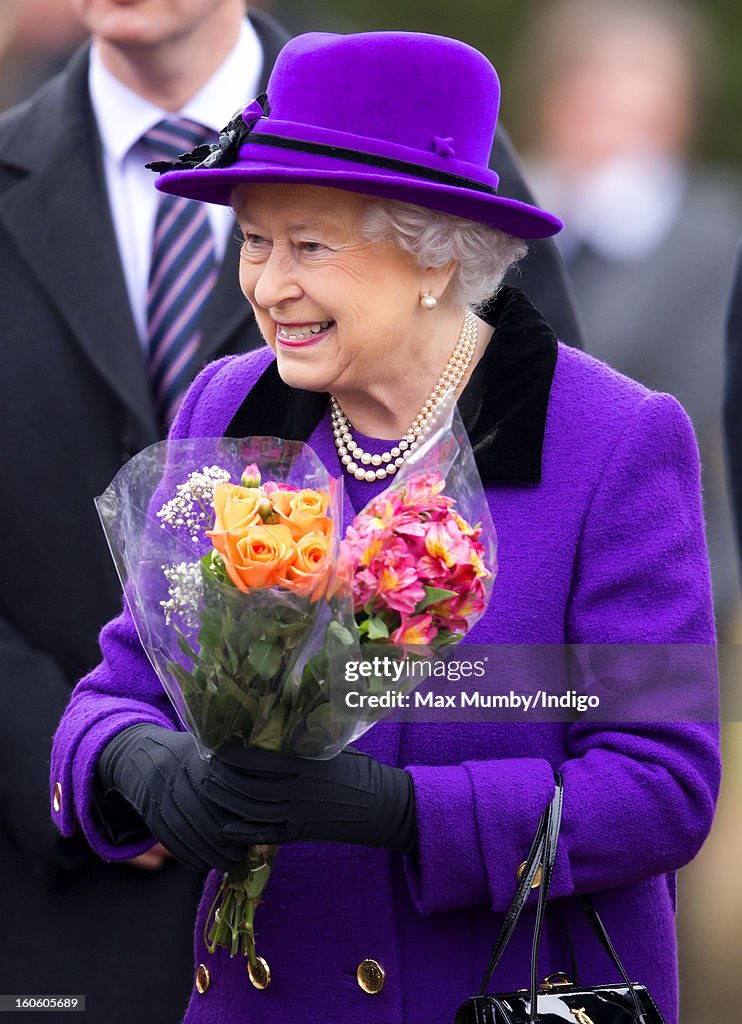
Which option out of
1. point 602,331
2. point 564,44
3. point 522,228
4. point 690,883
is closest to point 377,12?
point 564,44

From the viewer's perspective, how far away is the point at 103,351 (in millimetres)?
3275

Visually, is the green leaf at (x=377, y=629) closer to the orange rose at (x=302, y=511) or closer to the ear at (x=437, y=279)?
the orange rose at (x=302, y=511)

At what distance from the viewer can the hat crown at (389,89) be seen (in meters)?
2.33

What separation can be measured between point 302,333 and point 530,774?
2.30 ft

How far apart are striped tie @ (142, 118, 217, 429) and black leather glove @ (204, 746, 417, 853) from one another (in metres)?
1.35

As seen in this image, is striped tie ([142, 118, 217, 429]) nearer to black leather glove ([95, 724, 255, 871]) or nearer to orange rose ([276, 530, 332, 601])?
black leather glove ([95, 724, 255, 871])

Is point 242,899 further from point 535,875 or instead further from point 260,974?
point 535,875

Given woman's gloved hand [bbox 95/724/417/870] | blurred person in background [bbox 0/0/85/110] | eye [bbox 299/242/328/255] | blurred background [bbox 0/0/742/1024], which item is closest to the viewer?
woman's gloved hand [bbox 95/724/417/870]

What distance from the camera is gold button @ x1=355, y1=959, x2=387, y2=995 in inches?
90.4

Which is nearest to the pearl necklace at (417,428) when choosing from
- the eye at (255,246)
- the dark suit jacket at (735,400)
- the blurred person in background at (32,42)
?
the eye at (255,246)

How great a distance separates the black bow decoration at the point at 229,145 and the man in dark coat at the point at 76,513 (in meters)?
0.83

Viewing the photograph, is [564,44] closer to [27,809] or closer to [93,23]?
[93,23]

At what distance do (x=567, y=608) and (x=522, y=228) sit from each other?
1.84 ft

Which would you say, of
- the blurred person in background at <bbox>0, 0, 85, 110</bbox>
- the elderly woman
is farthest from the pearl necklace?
the blurred person in background at <bbox>0, 0, 85, 110</bbox>
